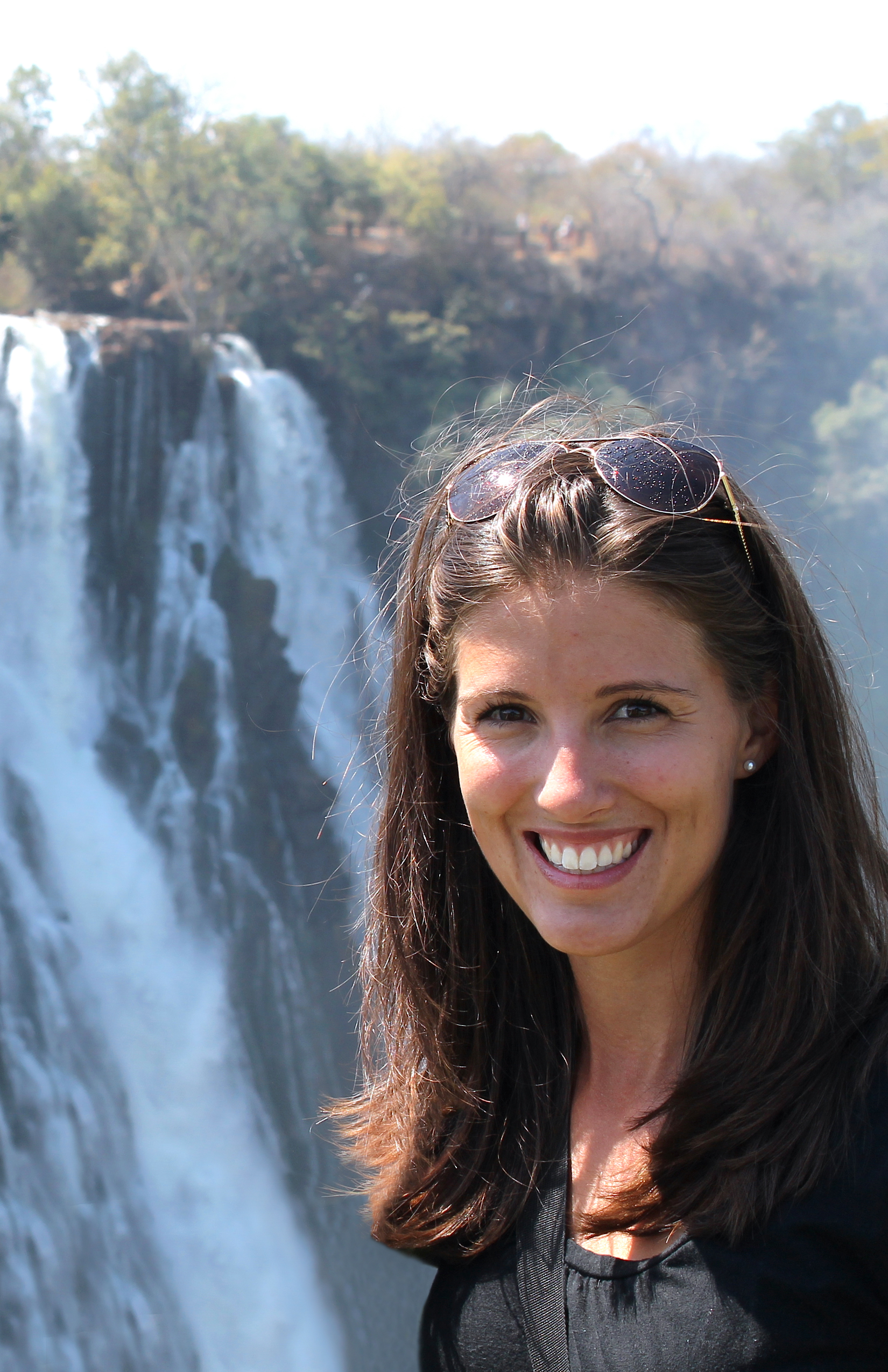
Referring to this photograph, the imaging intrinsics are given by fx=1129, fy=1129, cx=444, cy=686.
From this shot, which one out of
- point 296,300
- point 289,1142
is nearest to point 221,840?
point 289,1142

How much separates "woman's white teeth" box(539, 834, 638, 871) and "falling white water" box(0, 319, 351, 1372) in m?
5.93

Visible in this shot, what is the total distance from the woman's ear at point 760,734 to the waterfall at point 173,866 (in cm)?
430

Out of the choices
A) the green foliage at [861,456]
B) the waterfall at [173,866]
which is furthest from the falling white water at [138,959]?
the green foliage at [861,456]

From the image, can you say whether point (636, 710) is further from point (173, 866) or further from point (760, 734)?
point (173, 866)

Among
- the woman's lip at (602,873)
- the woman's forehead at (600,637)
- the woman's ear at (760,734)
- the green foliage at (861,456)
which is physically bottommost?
the woman's lip at (602,873)

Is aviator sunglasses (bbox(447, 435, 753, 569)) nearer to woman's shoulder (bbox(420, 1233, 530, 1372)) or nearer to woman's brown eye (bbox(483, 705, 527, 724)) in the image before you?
woman's brown eye (bbox(483, 705, 527, 724))

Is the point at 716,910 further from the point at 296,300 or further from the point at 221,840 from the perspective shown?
the point at 296,300

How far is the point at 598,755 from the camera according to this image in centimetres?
111

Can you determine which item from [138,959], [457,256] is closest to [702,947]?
[138,959]

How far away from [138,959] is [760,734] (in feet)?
22.1

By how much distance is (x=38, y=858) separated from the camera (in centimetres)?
718

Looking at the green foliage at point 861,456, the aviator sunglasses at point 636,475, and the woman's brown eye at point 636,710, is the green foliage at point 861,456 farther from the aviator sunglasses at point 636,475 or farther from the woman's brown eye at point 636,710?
the woman's brown eye at point 636,710

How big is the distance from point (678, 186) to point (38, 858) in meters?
12.0

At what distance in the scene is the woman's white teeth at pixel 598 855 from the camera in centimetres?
113
